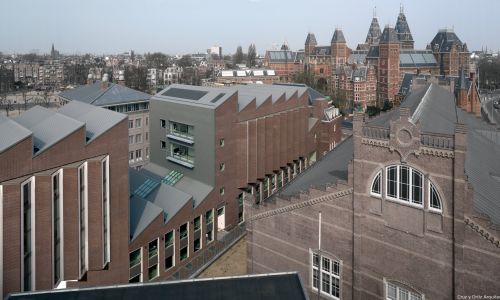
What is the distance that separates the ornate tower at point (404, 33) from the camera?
13250cm

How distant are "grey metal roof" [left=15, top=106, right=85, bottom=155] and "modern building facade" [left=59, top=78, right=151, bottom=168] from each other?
76.3ft

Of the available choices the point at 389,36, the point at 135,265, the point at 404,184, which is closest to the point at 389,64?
the point at 389,36

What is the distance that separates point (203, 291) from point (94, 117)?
15.3 metres

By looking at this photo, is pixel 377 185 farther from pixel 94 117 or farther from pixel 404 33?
pixel 404 33

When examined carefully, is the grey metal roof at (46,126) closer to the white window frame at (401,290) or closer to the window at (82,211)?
the window at (82,211)

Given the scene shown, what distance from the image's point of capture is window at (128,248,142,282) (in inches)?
1016

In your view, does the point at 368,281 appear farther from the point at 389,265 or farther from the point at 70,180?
the point at 70,180

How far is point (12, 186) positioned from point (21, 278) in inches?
151

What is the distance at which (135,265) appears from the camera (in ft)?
85.7

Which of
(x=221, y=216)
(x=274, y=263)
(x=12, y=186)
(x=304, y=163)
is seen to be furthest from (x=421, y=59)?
(x=12, y=186)

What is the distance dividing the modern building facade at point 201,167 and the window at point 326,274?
34.6ft

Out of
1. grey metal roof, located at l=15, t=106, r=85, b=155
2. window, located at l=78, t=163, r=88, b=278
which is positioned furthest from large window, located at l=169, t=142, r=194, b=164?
window, located at l=78, t=163, r=88, b=278

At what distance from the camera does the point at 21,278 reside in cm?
1808

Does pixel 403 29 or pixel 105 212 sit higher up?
pixel 403 29
